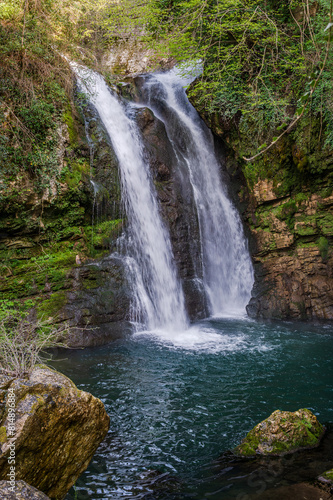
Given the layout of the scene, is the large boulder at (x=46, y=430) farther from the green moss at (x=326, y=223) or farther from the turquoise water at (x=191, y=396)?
the green moss at (x=326, y=223)

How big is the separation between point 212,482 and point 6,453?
6.57ft

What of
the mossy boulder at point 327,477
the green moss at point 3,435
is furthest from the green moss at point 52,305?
the mossy boulder at point 327,477

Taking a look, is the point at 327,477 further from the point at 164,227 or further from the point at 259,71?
the point at 259,71

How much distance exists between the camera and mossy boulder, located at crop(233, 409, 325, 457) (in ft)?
11.5

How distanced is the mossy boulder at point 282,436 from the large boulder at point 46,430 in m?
1.67

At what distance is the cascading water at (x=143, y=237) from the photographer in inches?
363

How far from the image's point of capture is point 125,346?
7613 millimetres

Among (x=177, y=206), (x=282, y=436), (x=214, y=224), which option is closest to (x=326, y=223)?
(x=214, y=224)

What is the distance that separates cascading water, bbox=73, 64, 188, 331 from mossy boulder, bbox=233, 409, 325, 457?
545cm

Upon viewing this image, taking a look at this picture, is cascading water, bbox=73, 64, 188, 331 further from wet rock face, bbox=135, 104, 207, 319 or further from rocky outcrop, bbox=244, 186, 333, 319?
rocky outcrop, bbox=244, 186, 333, 319

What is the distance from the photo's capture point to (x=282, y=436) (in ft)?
11.7

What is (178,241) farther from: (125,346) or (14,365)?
(14,365)

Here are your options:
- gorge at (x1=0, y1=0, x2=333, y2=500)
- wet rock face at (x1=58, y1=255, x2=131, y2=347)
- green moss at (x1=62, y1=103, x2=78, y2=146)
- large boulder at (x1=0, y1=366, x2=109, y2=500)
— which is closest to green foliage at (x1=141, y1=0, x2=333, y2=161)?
gorge at (x1=0, y1=0, x2=333, y2=500)

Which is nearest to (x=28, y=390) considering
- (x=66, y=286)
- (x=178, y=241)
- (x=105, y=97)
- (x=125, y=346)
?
(x=125, y=346)
